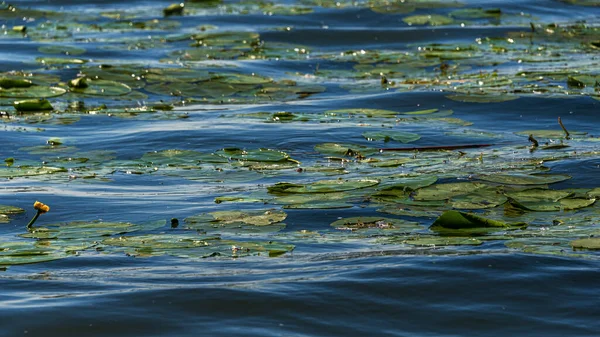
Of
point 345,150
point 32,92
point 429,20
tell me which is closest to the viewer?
point 345,150

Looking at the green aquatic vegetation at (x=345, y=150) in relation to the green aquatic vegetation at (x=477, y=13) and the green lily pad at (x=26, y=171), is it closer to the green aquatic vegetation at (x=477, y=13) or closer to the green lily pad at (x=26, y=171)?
the green lily pad at (x=26, y=171)

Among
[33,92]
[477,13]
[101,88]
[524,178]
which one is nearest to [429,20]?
[477,13]

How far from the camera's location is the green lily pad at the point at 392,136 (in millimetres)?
6797

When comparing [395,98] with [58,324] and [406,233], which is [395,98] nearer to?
[406,233]

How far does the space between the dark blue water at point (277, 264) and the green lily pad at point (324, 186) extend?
21cm

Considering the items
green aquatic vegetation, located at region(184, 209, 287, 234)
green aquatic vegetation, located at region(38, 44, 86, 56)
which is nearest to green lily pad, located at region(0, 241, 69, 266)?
green aquatic vegetation, located at region(184, 209, 287, 234)

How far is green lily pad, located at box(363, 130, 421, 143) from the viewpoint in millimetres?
6797

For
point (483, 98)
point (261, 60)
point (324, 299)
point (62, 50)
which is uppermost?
point (62, 50)

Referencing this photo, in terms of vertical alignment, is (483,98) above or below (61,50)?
below

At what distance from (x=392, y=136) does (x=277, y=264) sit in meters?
2.80

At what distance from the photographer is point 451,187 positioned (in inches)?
205

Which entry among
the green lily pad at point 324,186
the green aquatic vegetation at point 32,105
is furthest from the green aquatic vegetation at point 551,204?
the green aquatic vegetation at point 32,105

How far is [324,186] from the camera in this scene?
5.34m

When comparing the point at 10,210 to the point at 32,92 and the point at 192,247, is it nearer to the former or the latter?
the point at 192,247
